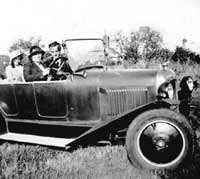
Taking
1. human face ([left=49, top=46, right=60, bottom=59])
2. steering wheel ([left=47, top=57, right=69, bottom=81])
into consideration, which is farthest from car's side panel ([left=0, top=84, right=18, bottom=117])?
human face ([left=49, top=46, right=60, bottom=59])

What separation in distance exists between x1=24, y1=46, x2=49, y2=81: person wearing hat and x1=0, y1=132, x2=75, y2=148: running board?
0.96 m

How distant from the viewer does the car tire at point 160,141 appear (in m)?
3.07

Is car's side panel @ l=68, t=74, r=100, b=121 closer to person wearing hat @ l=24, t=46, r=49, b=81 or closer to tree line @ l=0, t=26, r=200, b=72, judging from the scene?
person wearing hat @ l=24, t=46, r=49, b=81

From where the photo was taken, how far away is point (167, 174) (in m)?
2.96

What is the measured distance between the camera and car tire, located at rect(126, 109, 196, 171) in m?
3.07

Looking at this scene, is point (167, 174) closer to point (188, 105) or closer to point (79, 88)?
point (188, 105)

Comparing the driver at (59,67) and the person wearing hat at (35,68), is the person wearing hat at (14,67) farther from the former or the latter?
the driver at (59,67)

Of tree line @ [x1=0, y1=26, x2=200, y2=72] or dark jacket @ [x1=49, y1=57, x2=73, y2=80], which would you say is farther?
tree line @ [x1=0, y1=26, x2=200, y2=72]

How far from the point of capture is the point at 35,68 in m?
4.57

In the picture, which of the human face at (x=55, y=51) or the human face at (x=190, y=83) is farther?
the human face at (x=55, y=51)

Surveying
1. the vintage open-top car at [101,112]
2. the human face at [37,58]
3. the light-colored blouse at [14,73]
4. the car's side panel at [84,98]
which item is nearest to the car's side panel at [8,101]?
the vintage open-top car at [101,112]

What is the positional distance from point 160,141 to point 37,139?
1974mm

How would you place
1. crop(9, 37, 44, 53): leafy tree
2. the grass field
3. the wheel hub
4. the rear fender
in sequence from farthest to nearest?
crop(9, 37, 44, 53): leafy tree, the rear fender, the wheel hub, the grass field

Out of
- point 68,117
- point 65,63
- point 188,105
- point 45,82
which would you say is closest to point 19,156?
point 68,117
